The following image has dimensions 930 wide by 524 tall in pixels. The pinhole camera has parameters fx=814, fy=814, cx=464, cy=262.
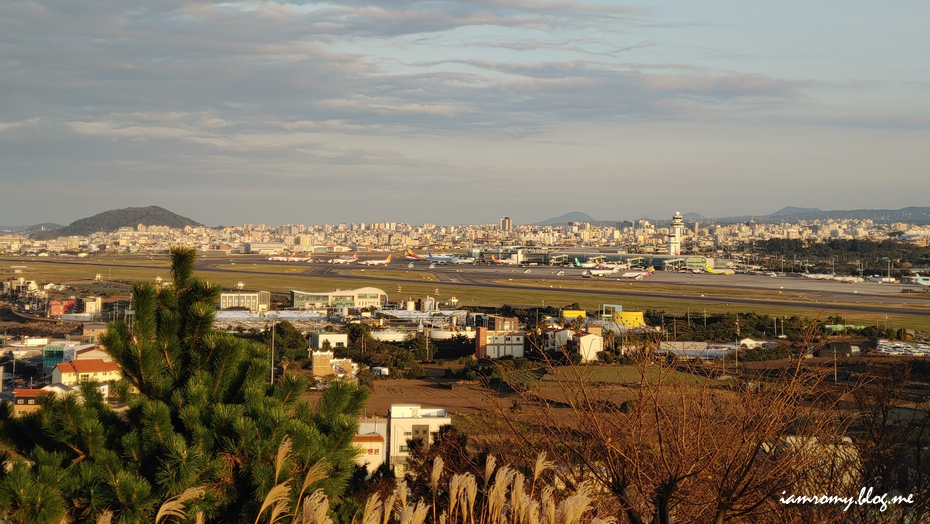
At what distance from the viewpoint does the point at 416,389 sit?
1983 cm

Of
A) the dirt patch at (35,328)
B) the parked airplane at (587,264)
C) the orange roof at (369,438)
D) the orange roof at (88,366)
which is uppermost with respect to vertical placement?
the orange roof at (369,438)

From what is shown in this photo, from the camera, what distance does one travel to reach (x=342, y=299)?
38.3m

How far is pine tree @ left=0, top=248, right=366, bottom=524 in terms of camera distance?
11.7 ft

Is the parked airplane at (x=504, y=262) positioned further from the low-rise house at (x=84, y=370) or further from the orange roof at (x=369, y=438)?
the orange roof at (x=369, y=438)

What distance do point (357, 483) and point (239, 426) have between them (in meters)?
1.51

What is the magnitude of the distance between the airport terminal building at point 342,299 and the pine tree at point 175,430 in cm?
3282

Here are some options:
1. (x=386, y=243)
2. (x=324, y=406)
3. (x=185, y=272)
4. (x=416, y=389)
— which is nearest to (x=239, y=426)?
(x=324, y=406)

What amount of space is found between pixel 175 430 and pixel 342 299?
34.6 m

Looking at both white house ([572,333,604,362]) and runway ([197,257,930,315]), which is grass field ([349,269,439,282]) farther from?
white house ([572,333,604,362])

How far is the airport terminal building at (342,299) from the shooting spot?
3758cm

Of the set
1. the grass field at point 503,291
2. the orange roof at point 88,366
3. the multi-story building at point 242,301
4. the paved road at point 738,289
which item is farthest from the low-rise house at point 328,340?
the paved road at point 738,289

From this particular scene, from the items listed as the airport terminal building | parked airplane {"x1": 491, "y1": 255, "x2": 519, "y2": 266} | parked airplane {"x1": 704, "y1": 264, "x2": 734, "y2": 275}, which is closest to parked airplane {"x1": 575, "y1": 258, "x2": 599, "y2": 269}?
parked airplane {"x1": 491, "y1": 255, "x2": 519, "y2": 266}

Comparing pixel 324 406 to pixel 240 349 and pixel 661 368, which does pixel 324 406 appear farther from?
pixel 661 368

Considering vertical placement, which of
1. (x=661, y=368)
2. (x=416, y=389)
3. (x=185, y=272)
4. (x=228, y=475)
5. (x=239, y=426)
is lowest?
(x=416, y=389)
